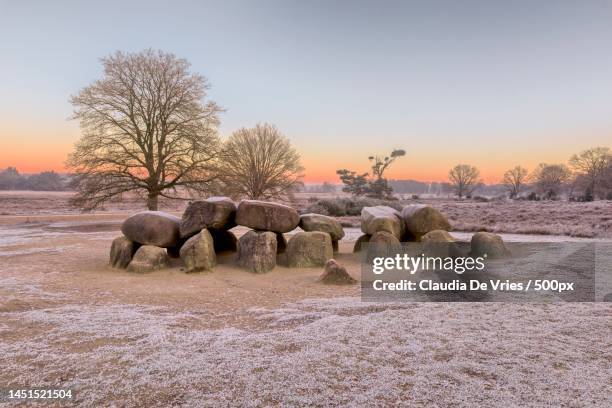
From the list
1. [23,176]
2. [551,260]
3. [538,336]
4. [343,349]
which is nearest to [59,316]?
[343,349]

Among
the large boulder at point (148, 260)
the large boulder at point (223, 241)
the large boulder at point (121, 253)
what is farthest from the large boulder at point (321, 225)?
the large boulder at point (121, 253)

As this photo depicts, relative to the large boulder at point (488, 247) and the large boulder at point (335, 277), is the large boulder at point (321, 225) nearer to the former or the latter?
the large boulder at point (335, 277)

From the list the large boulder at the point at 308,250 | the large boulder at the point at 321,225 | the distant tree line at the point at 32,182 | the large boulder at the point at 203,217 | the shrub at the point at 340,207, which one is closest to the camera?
the large boulder at the point at 308,250

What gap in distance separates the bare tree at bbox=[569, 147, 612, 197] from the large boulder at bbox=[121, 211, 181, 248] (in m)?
57.1

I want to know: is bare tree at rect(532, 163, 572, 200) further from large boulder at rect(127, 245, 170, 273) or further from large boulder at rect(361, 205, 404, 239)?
large boulder at rect(127, 245, 170, 273)

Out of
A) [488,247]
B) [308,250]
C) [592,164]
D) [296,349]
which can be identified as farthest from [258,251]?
[592,164]

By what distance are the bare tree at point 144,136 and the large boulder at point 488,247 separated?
14717 millimetres

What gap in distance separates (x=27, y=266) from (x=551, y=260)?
13.6 m

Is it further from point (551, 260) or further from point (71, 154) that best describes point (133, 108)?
point (551, 260)

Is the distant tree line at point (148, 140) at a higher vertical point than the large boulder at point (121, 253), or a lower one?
higher

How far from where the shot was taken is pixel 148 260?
8352 millimetres

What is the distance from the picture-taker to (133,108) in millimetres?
18422

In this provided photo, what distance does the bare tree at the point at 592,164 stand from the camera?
47.3 m

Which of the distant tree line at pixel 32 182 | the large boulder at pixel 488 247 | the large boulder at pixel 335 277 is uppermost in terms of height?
the distant tree line at pixel 32 182
